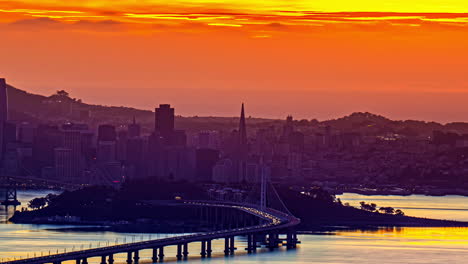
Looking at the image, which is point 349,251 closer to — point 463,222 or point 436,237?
point 436,237

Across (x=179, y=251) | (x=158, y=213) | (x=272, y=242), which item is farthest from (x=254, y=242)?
(x=158, y=213)

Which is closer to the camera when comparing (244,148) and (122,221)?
(122,221)

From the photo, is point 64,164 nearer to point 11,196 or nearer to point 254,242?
point 11,196

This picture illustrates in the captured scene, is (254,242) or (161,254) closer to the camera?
(161,254)

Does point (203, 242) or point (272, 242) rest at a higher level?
point (203, 242)

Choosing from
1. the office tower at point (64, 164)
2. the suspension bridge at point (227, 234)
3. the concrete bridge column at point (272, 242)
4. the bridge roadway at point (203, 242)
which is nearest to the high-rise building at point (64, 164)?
the office tower at point (64, 164)

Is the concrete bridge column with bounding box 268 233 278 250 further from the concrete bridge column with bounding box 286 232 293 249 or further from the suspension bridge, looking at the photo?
the concrete bridge column with bounding box 286 232 293 249

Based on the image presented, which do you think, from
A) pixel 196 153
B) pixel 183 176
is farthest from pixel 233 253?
pixel 196 153
